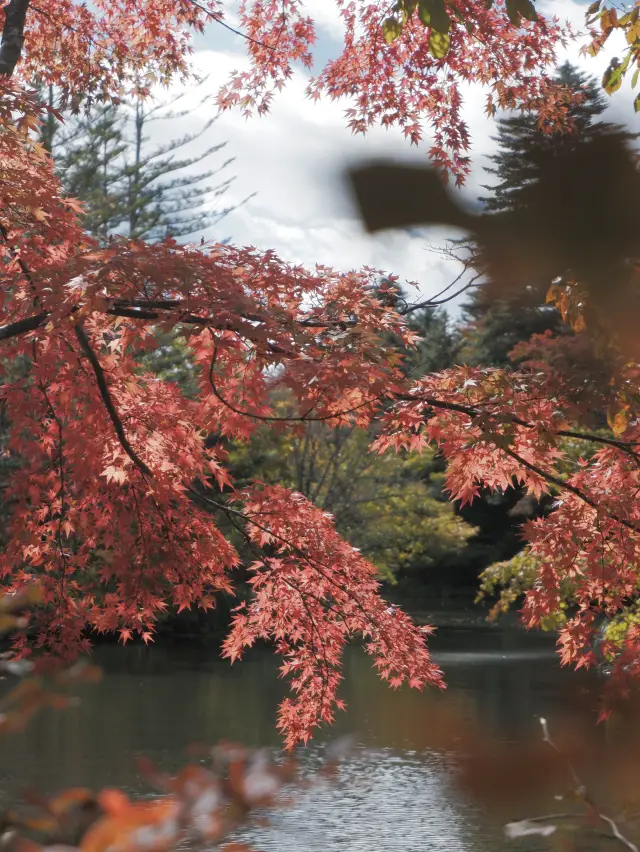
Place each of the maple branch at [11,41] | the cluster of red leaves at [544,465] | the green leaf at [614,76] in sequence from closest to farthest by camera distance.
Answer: the green leaf at [614,76] < the cluster of red leaves at [544,465] < the maple branch at [11,41]

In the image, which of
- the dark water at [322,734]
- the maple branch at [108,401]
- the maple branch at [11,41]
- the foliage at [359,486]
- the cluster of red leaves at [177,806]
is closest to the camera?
the cluster of red leaves at [177,806]

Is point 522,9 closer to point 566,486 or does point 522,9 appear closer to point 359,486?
point 566,486

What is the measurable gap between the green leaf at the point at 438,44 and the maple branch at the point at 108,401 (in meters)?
3.41

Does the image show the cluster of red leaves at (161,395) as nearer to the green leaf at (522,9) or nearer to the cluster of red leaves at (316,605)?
the cluster of red leaves at (316,605)

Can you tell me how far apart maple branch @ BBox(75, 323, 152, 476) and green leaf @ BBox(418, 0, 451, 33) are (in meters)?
3.30

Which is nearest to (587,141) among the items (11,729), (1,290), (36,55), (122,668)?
(11,729)

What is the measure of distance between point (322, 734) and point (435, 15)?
1358 centimetres

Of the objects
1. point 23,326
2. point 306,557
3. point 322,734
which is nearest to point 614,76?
point 23,326

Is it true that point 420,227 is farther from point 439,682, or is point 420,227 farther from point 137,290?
point 439,682

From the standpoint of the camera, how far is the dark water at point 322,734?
9.85 meters

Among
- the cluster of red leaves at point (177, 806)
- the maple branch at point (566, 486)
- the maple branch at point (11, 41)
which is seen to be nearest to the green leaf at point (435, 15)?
the cluster of red leaves at point (177, 806)

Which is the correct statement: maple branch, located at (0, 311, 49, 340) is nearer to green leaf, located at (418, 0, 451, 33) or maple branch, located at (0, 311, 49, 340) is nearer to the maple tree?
the maple tree

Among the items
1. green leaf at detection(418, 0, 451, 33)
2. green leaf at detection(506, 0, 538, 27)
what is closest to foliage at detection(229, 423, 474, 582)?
green leaf at detection(506, 0, 538, 27)

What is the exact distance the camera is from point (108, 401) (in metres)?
5.91
